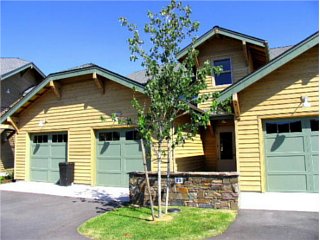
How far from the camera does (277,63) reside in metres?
9.27

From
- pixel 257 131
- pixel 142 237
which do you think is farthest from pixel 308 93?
pixel 142 237

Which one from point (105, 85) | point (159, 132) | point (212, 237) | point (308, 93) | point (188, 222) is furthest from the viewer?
point (105, 85)

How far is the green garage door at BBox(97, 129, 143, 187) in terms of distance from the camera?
39.0ft

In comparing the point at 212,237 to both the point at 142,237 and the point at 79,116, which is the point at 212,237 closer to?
the point at 142,237

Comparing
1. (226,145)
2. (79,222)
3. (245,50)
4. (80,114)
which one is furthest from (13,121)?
(245,50)

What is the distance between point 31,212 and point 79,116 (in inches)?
222

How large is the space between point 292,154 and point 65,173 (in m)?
8.74

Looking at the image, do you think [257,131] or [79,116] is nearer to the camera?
[257,131]

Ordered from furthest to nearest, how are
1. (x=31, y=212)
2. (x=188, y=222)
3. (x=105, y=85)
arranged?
(x=105, y=85) → (x=31, y=212) → (x=188, y=222)

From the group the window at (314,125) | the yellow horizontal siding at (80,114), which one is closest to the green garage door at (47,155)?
the yellow horizontal siding at (80,114)

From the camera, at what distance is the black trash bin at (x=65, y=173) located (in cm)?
1268

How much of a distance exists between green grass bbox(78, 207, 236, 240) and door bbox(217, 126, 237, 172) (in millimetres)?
6918

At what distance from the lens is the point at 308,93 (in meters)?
9.39

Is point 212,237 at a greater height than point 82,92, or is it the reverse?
point 82,92
